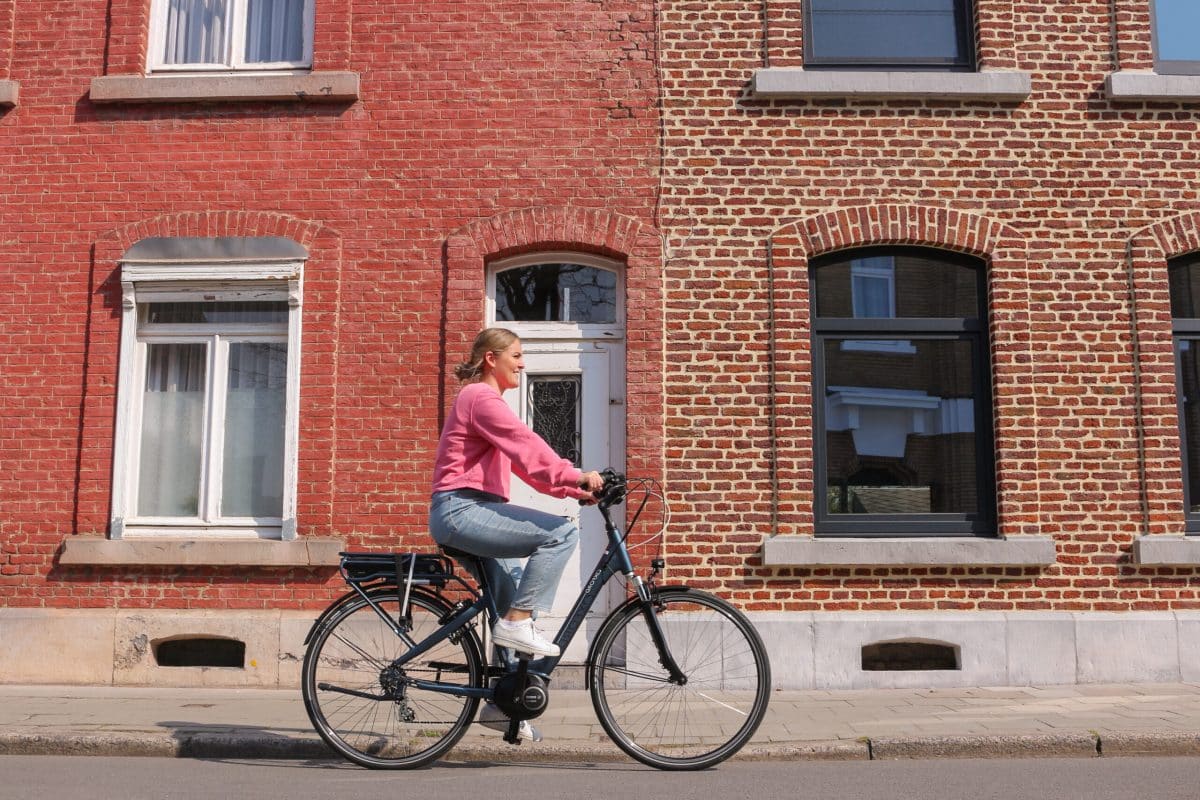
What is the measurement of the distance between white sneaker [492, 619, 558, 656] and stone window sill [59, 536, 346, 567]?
324cm

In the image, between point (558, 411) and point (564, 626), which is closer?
point (564, 626)

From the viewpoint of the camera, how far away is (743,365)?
8.16m

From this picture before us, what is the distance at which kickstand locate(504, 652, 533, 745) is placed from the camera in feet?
16.5

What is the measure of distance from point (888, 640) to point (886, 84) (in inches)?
163

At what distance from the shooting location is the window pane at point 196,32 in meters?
8.93

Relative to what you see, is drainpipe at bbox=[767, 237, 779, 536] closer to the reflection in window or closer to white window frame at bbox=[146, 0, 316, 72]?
the reflection in window

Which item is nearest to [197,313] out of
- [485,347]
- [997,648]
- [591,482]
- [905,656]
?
[485,347]

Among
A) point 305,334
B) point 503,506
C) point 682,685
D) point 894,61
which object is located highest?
point 894,61

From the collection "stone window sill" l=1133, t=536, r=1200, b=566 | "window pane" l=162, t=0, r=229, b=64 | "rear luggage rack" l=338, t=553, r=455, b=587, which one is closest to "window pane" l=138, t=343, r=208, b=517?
"window pane" l=162, t=0, r=229, b=64

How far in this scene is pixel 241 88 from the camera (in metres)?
8.49

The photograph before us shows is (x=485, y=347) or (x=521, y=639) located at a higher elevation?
(x=485, y=347)

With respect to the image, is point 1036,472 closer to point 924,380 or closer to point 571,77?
point 924,380

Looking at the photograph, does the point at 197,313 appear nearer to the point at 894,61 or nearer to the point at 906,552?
the point at 906,552

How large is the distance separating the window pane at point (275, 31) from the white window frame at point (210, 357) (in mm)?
1839
